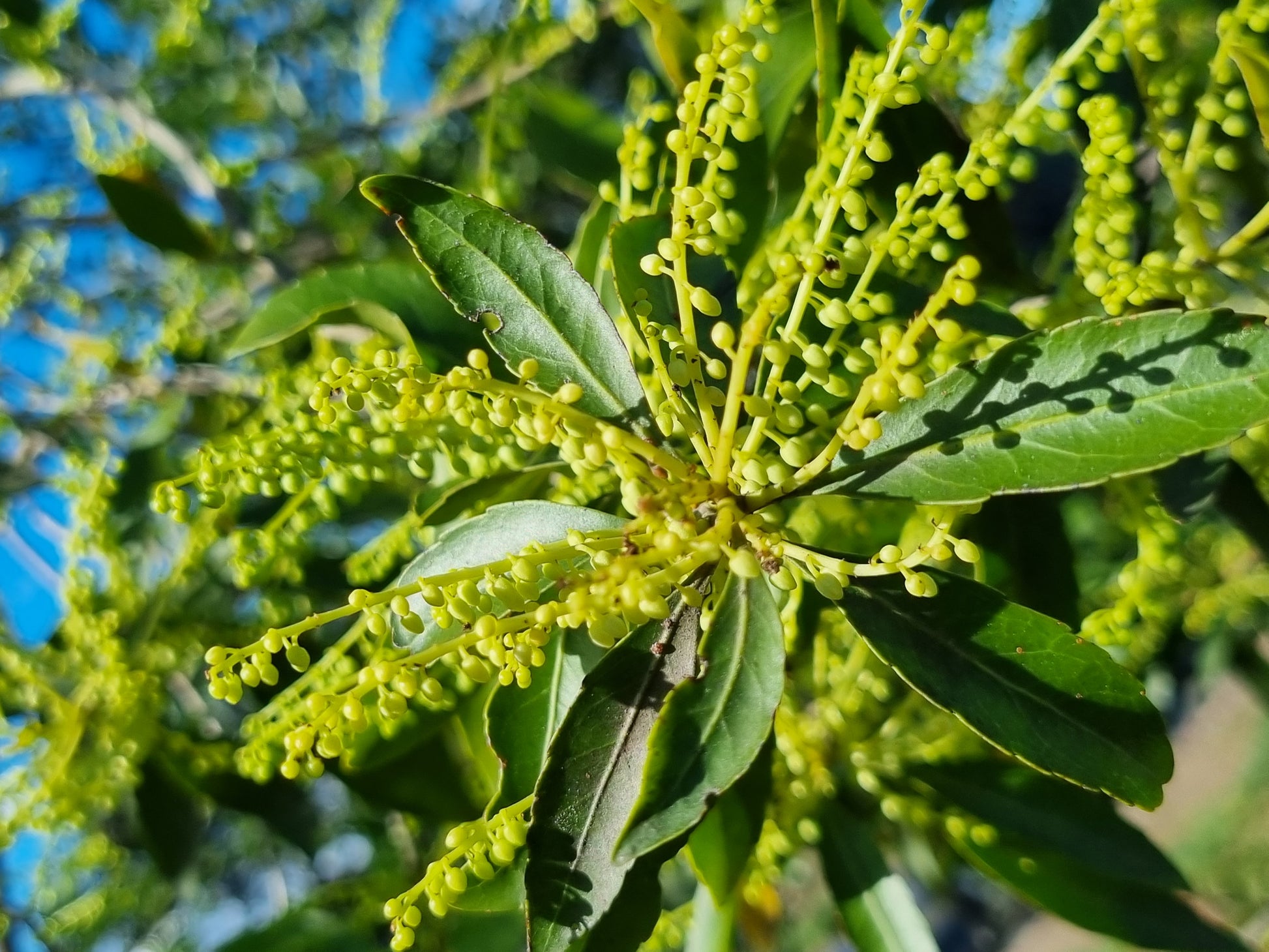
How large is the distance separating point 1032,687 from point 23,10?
2.82 m

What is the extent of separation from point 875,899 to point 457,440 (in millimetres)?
1106

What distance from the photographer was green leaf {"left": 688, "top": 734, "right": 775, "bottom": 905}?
134 centimetres

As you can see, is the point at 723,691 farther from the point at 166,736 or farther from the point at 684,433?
the point at 166,736

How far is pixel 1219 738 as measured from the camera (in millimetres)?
8742

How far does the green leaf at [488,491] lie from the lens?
4.06 ft

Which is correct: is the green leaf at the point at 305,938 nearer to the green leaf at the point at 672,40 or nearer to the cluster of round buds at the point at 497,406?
the cluster of round buds at the point at 497,406

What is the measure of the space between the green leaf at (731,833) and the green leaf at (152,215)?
1578 mm

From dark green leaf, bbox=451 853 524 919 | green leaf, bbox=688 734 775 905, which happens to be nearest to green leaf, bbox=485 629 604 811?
dark green leaf, bbox=451 853 524 919

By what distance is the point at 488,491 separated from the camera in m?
1.27

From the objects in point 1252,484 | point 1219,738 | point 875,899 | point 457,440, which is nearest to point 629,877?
point 457,440

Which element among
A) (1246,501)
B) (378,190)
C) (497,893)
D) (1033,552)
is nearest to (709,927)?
(497,893)

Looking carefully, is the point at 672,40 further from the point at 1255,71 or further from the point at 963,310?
the point at 1255,71

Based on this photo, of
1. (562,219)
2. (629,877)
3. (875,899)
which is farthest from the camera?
(562,219)

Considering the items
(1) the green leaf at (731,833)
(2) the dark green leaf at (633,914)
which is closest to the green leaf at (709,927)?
(1) the green leaf at (731,833)
